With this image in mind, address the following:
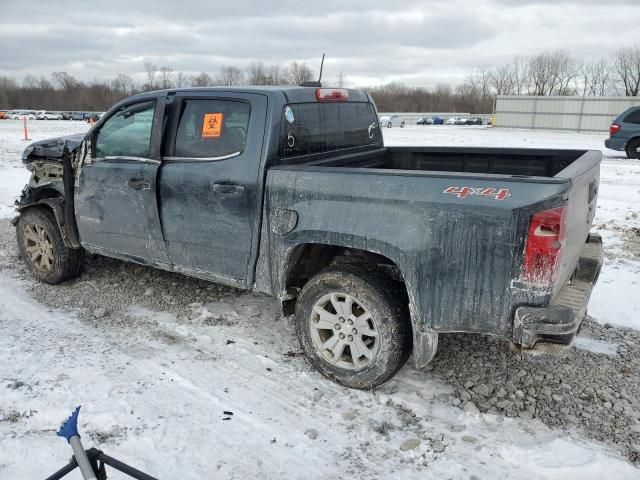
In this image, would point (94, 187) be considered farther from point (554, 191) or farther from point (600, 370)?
point (600, 370)

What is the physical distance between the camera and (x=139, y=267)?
19.1ft

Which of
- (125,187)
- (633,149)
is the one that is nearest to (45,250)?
(125,187)

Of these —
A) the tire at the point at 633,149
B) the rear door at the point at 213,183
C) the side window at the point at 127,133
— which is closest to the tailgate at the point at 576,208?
the rear door at the point at 213,183

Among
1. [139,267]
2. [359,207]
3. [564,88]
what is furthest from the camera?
[564,88]

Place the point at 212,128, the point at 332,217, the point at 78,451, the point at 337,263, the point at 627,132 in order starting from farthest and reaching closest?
1. the point at 627,132
2. the point at 212,128
3. the point at 337,263
4. the point at 332,217
5. the point at 78,451

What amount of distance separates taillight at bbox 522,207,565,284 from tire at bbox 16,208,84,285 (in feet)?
13.9

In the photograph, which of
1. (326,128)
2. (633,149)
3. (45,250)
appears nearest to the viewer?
(326,128)

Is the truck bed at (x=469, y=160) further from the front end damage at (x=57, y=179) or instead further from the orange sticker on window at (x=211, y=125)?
the front end damage at (x=57, y=179)

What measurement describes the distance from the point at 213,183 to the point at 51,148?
2274 millimetres

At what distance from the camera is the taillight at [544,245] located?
2686 mm

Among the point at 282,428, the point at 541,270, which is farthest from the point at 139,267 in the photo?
the point at 541,270

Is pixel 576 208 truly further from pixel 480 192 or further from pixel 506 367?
pixel 506 367

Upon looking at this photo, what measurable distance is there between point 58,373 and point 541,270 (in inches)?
123

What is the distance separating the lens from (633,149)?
52.0 ft
